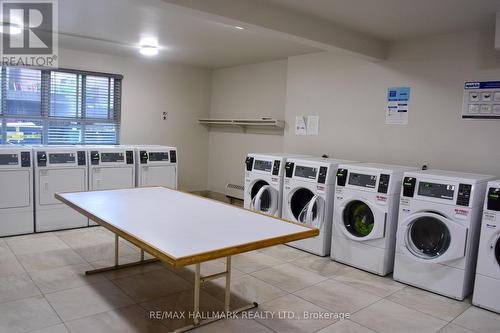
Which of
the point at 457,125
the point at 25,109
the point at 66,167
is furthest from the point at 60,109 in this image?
the point at 457,125

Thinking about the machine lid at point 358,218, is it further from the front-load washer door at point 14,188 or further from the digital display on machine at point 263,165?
the front-load washer door at point 14,188

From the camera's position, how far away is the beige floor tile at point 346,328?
2.85 m

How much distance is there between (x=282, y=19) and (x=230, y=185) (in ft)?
12.9

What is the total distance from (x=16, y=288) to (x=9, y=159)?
6.26 feet

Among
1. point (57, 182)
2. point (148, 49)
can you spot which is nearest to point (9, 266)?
point (57, 182)

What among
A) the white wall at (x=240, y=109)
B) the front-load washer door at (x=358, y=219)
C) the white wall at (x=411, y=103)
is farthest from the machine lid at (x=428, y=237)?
the white wall at (x=240, y=109)

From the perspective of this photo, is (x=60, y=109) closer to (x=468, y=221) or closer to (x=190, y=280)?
(x=190, y=280)

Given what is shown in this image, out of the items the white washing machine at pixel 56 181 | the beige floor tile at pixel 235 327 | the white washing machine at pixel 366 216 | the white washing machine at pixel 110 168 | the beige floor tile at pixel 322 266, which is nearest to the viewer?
the beige floor tile at pixel 235 327

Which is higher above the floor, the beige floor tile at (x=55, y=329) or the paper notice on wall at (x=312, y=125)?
the paper notice on wall at (x=312, y=125)

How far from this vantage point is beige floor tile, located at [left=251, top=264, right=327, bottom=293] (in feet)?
11.9

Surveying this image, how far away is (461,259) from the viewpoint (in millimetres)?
3393

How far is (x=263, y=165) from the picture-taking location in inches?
199

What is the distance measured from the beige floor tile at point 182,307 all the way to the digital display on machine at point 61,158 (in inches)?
103

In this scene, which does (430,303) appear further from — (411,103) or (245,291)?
(411,103)
